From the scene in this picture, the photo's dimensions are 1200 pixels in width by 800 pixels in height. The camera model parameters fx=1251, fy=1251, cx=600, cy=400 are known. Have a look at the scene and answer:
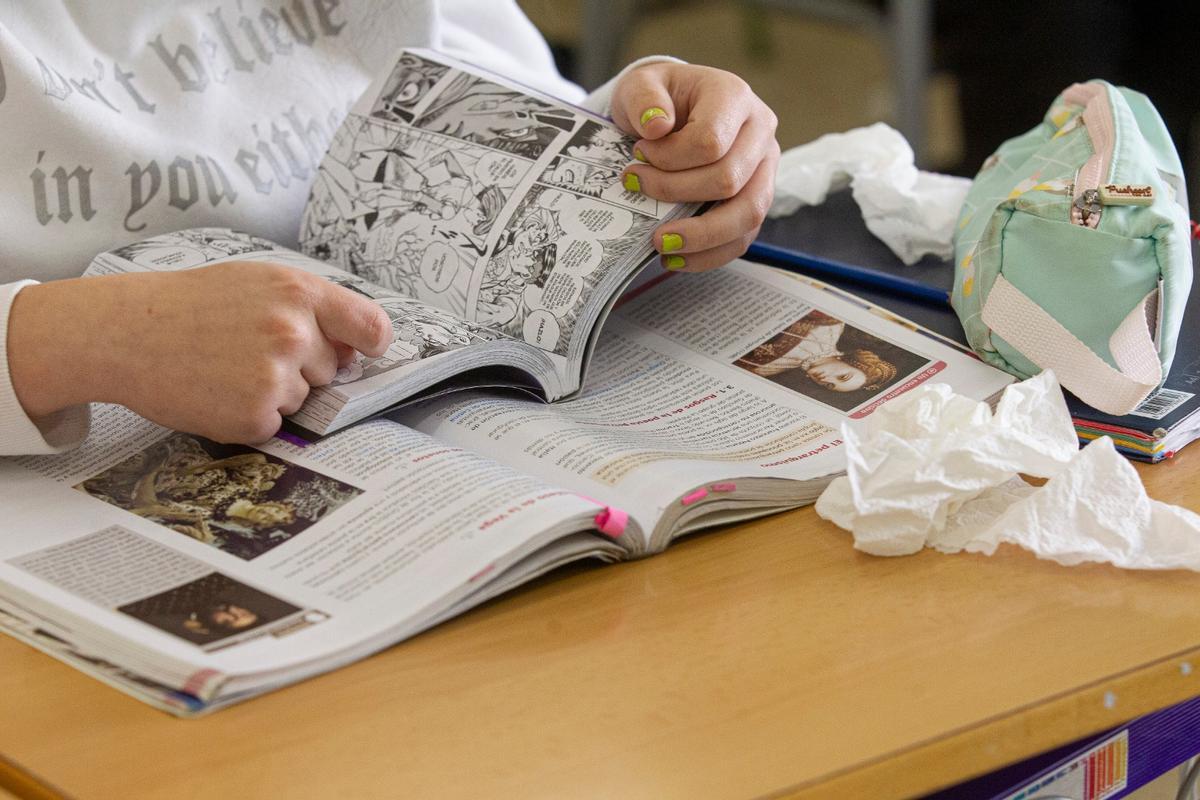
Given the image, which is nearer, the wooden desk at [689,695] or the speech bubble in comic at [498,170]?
the wooden desk at [689,695]

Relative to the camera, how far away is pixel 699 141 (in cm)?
72

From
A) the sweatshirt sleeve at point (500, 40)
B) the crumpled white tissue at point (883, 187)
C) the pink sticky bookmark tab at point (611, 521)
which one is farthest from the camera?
the sweatshirt sleeve at point (500, 40)

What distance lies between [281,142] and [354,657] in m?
0.52

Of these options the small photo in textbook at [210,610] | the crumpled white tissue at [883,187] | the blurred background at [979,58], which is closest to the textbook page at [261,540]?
the small photo in textbook at [210,610]

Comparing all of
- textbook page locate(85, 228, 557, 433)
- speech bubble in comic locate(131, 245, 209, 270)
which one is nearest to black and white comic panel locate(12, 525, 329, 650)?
textbook page locate(85, 228, 557, 433)

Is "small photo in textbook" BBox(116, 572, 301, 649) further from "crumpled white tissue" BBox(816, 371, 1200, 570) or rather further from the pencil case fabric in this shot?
the pencil case fabric

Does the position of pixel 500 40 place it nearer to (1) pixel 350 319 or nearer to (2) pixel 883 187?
(2) pixel 883 187

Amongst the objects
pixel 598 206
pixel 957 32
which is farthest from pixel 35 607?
pixel 957 32

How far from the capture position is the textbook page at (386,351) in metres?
0.62

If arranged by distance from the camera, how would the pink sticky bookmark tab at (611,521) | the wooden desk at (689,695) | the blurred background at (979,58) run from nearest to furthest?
1. the wooden desk at (689,695)
2. the pink sticky bookmark tab at (611,521)
3. the blurred background at (979,58)

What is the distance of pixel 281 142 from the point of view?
902 mm

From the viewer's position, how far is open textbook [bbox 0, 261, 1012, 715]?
0.49 metres

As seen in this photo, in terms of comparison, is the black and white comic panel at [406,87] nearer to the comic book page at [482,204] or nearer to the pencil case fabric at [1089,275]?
the comic book page at [482,204]

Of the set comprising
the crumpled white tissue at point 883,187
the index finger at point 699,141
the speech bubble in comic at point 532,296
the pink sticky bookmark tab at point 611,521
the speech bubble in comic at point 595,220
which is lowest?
the pink sticky bookmark tab at point 611,521
